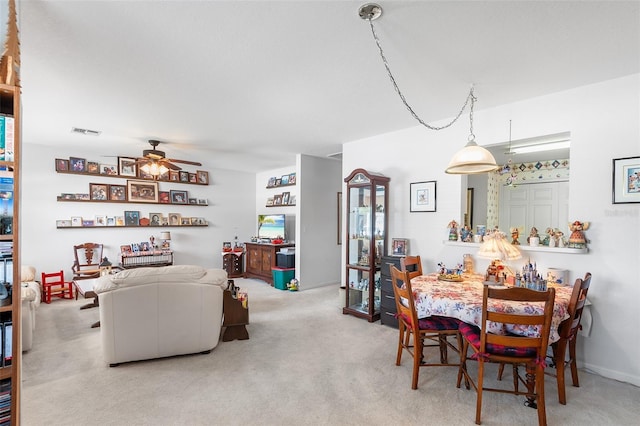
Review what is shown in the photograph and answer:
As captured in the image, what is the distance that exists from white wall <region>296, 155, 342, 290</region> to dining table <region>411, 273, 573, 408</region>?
3186mm

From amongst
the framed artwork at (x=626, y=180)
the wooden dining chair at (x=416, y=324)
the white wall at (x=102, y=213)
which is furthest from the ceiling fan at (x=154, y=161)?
the framed artwork at (x=626, y=180)

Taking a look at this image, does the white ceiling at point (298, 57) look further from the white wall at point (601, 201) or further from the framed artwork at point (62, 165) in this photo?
the framed artwork at point (62, 165)

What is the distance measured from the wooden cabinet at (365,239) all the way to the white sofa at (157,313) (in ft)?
6.41

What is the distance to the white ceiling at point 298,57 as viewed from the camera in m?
1.80

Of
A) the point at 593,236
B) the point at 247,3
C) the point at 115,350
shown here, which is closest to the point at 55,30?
the point at 247,3

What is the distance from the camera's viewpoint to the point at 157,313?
2805 mm

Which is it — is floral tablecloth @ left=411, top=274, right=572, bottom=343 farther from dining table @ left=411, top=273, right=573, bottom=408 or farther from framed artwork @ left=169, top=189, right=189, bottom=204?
framed artwork @ left=169, top=189, right=189, bottom=204

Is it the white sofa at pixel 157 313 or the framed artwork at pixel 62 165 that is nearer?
the white sofa at pixel 157 313

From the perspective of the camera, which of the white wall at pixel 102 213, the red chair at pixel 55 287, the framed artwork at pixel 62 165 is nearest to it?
the red chair at pixel 55 287

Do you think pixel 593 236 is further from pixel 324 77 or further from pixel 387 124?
pixel 324 77

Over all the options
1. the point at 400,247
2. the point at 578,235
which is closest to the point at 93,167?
the point at 400,247

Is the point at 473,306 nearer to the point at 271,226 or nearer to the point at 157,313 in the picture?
the point at 157,313

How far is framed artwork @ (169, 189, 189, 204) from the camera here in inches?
254

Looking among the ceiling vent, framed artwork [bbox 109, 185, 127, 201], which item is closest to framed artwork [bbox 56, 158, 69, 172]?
framed artwork [bbox 109, 185, 127, 201]
